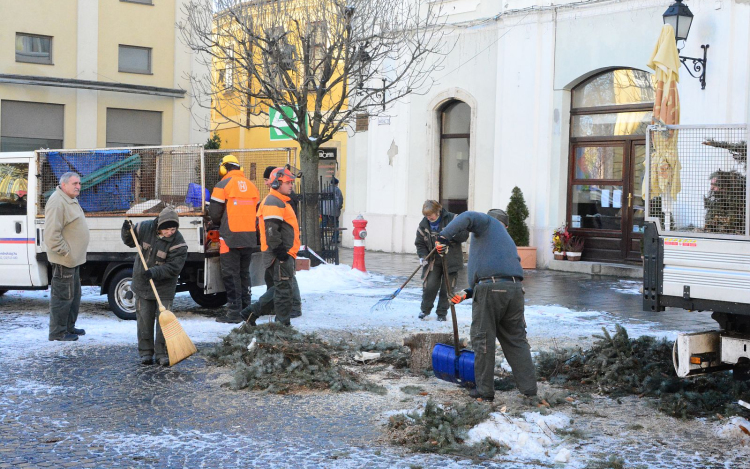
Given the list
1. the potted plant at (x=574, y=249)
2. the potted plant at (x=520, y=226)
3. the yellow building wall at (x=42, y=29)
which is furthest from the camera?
the yellow building wall at (x=42, y=29)

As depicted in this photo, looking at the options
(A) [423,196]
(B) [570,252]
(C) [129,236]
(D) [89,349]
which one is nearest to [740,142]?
(C) [129,236]

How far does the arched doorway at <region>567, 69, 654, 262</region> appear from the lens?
17.1m

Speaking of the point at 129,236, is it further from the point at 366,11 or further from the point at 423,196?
the point at 423,196

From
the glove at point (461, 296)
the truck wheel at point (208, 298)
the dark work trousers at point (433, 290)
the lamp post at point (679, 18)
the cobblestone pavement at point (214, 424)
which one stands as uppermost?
the lamp post at point (679, 18)

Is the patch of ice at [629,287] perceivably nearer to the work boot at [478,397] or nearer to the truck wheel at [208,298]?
the truck wheel at [208,298]

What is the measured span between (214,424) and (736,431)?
3.53 meters

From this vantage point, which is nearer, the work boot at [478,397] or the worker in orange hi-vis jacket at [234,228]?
the work boot at [478,397]

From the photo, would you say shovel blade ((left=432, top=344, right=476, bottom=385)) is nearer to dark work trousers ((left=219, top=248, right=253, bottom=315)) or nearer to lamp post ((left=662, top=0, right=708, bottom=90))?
dark work trousers ((left=219, top=248, right=253, bottom=315))

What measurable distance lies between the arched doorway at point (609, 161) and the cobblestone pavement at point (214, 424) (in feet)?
35.7

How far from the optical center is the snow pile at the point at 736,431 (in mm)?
5660

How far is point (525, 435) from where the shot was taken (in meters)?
5.53

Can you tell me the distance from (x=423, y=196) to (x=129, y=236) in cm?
1304

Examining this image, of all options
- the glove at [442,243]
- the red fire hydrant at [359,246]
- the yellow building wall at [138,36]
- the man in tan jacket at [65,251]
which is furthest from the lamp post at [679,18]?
the yellow building wall at [138,36]

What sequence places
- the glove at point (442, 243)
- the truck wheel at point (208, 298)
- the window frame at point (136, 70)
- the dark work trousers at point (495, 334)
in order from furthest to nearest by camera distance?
1. the window frame at point (136, 70)
2. the truck wheel at point (208, 298)
3. the glove at point (442, 243)
4. the dark work trousers at point (495, 334)
